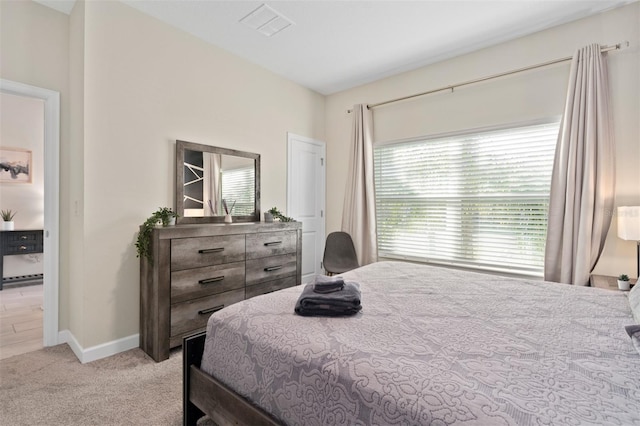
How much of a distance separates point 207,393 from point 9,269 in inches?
210

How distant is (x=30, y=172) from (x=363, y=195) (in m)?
5.25

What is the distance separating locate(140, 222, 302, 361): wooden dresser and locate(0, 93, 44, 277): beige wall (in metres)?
3.76

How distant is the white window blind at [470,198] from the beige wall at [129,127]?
7.12 feet

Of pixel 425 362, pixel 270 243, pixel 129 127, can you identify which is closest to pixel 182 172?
pixel 129 127

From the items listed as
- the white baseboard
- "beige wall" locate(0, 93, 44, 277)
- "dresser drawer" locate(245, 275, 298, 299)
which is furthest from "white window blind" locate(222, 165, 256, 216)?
"beige wall" locate(0, 93, 44, 277)

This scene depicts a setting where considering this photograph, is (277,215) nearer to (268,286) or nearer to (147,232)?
(268,286)

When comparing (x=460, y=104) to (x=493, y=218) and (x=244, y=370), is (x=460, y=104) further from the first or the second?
(x=244, y=370)

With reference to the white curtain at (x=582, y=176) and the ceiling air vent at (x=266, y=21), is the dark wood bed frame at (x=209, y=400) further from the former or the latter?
the white curtain at (x=582, y=176)

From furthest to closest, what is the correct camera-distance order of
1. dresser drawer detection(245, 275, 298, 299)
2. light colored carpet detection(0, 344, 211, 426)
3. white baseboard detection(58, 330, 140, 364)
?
dresser drawer detection(245, 275, 298, 299) → white baseboard detection(58, 330, 140, 364) → light colored carpet detection(0, 344, 211, 426)

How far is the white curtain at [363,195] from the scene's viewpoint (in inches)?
155

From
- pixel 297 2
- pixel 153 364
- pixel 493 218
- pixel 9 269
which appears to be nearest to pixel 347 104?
pixel 297 2

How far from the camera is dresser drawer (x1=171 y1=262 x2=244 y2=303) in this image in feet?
8.11

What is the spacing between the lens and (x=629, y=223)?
2.19 meters

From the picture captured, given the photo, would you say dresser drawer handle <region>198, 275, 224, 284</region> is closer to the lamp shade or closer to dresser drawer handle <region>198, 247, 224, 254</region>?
dresser drawer handle <region>198, 247, 224, 254</region>
